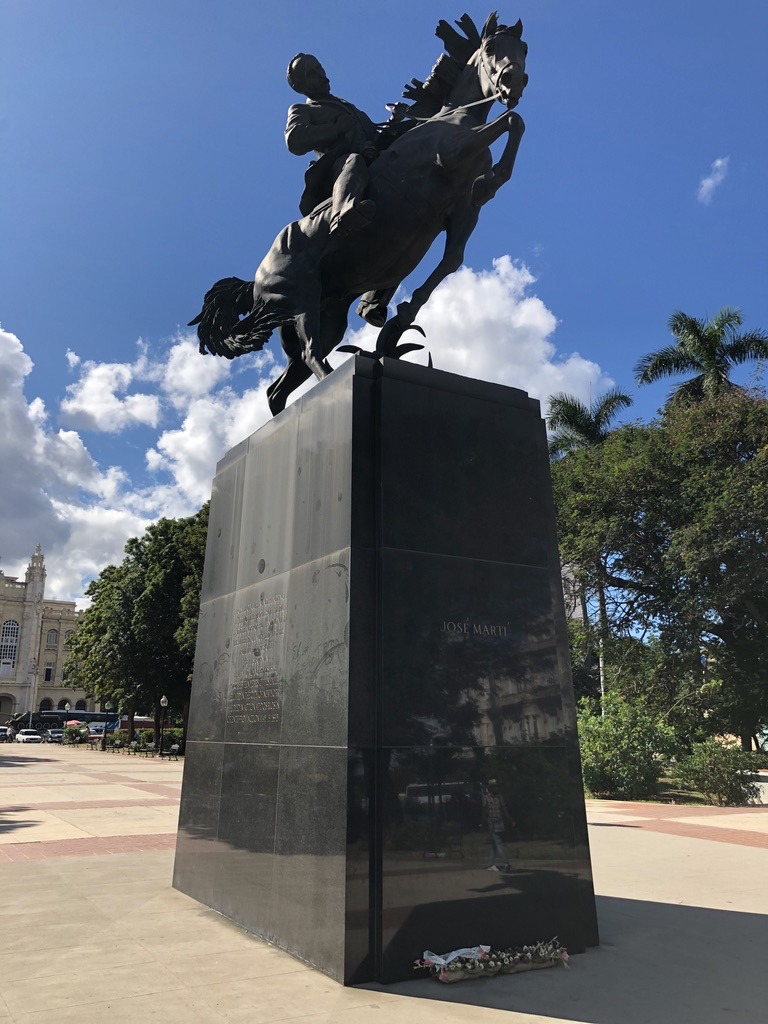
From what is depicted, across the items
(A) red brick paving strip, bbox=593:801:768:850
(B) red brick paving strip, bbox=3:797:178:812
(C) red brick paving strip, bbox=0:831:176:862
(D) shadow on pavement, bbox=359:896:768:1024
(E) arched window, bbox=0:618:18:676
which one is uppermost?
(E) arched window, bbox=0:618:18:676

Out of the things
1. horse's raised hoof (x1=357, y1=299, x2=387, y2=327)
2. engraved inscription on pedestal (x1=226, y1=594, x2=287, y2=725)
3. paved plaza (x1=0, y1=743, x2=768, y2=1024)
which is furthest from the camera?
horse's raised hoof (x1=357, y1=299, x2=387, y2=327)

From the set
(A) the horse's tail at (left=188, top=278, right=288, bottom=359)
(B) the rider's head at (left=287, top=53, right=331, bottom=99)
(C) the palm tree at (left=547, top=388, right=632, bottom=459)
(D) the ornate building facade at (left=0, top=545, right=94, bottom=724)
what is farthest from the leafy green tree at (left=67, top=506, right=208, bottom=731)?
(D) the ornate building facade at (left=0, top=545, right=94, bottom=724)

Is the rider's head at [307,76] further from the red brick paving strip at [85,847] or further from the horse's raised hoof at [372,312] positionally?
the red brick paving strip at [85,847]

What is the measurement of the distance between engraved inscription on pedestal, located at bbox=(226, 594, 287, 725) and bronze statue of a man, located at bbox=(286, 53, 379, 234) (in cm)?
375

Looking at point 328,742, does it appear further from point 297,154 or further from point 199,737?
point 297,154

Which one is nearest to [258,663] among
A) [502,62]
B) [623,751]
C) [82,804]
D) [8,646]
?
[502,62]

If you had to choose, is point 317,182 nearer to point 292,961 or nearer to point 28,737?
point 292,961

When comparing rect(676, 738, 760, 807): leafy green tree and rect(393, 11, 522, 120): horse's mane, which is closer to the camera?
rect(393, 11, 522, 120): horse's mane

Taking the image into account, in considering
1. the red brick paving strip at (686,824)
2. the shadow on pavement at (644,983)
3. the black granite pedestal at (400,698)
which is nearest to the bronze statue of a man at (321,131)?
the black granite pedestal at (400,698)

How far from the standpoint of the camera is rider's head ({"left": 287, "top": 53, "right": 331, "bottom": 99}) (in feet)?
23.5

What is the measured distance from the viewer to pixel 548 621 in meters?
5.93

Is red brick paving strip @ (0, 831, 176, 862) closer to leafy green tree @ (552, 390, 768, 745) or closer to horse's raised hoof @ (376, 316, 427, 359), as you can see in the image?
horse's raised hoof @ (376, 316, 427, 359)

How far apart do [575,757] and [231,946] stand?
2.73 metres

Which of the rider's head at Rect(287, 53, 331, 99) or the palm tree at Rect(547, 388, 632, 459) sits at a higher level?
the palm tree at Rect(547, 388, 632, 459)
